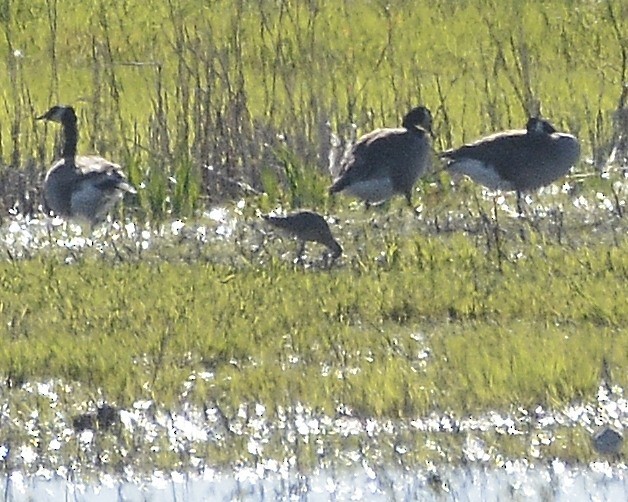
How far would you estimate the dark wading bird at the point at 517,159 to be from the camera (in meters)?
12.9

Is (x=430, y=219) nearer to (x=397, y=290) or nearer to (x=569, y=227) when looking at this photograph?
(x=569, y=227)

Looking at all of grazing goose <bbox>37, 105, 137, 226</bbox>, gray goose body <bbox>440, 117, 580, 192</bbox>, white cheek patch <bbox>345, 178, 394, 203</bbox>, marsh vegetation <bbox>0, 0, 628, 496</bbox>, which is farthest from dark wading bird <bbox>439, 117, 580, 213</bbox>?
grazing goose <bbox>37, 105, 137, 226</bbox>

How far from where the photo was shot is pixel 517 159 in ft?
42.3

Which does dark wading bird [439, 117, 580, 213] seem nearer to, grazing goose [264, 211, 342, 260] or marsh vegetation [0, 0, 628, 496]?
marsh vegetation [0, 0, 628, 496]

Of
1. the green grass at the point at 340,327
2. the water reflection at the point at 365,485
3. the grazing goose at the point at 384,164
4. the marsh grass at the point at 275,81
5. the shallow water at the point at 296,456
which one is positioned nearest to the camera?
the water reflection at the point at 365,485

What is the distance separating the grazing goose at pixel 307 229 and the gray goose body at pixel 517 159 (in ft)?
5.83

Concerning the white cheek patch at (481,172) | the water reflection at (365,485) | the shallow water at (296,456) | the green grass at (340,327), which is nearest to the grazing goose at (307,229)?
the green grass at (340,327)

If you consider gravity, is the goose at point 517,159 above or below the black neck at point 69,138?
below

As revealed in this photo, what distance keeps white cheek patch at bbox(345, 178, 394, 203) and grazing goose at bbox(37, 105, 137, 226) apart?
1393 mm

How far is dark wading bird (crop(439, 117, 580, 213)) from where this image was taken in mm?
12852

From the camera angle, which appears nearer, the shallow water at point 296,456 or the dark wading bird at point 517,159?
the shallow water at point 296,456

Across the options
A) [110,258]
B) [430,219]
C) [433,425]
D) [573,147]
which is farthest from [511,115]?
[433,425]

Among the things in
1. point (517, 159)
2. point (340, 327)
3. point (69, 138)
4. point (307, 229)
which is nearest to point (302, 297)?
point (340, 327)

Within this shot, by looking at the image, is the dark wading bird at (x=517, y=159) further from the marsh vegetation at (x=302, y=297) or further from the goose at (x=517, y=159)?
the marsh vegetation at (x=302, y=297)
